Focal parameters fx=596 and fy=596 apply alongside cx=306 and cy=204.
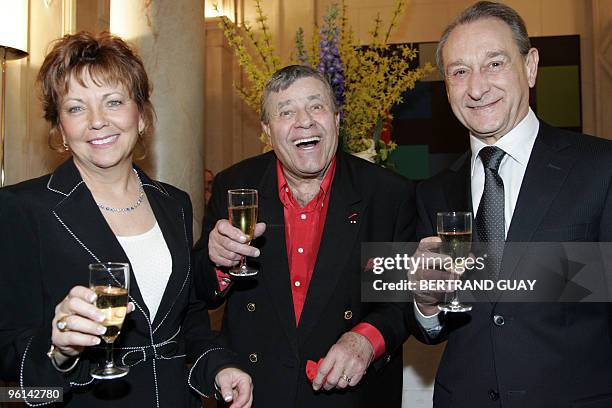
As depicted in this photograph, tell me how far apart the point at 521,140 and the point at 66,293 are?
1705 mm

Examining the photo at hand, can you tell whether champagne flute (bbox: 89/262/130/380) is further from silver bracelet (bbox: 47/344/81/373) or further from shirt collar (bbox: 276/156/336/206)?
shirt collar (bbox: 276/156/336/206)

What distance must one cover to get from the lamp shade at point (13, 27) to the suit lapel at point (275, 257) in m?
2.13

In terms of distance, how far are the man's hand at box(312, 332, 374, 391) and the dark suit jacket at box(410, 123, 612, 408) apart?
0.34 metres

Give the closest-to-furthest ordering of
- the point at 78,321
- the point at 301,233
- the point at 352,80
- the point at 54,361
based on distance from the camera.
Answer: the point at 78,321
the point at 54,361
the point at 301,233
the point at 352,80

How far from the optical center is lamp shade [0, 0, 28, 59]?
3.65 m

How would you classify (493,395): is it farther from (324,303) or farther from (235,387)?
(235,387)

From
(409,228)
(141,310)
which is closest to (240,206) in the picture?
(141,310)

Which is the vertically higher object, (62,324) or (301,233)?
(301,233)

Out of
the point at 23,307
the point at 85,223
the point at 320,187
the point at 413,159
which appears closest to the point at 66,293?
the point at 23,307

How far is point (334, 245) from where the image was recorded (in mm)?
2414

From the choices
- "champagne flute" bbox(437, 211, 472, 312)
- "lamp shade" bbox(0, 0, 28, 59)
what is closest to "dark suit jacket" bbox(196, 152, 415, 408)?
"champagne flute" bbox(437, 211, 472, 312)

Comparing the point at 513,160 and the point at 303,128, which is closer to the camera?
the point at 513,160

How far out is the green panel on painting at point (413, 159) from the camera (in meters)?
7.35

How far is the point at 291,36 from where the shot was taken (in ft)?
25.2
